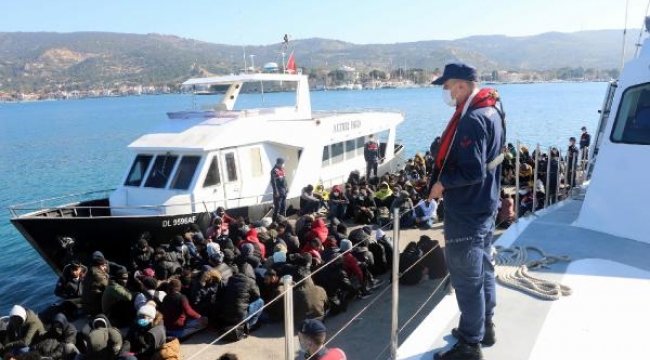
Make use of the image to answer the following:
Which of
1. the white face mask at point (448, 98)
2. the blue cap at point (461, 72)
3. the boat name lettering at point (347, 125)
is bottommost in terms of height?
the boat name lettering at point (347, 125)

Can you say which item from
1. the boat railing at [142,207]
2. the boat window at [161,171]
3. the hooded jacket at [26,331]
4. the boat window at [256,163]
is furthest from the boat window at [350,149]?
the hooded jacket at [26,331]

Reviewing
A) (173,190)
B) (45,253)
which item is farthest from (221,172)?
(45,253)

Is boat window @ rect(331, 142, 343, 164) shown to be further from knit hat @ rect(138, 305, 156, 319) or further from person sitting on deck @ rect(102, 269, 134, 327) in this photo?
knit hat @ rect(138, 305, 156, 319)

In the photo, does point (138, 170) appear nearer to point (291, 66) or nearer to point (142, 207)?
point (142, 207)

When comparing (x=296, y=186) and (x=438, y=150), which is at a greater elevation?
(x=438, y=150)

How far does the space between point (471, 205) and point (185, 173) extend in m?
→ 8.78

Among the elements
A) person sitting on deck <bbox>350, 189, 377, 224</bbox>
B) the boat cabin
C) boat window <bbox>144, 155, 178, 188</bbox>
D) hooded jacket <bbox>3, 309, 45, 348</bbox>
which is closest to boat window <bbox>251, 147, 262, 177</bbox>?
the boat cabin

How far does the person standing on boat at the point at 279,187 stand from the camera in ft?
37.6

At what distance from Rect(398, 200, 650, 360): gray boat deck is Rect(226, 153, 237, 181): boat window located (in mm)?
7599

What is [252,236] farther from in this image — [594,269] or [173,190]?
[594,269]

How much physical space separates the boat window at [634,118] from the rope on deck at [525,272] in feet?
6.57

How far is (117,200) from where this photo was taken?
36.1 ft

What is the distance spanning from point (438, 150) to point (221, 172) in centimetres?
857

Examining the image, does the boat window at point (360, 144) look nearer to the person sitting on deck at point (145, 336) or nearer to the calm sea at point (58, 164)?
the calm sea at point (58, 164)
